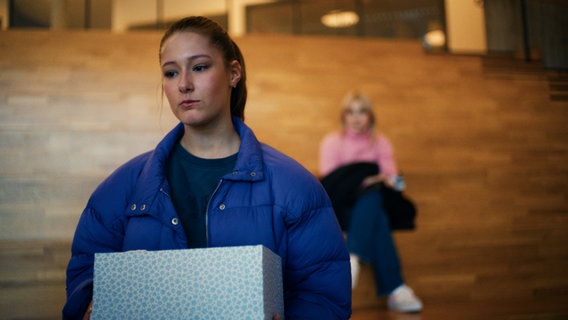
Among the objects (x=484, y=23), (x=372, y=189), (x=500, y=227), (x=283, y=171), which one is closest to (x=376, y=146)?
(x=372, y=189)

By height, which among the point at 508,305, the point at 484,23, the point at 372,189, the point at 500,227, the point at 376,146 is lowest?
the point at 508,305

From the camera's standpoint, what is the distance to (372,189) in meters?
2.04

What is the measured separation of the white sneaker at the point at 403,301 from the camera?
6.17ft

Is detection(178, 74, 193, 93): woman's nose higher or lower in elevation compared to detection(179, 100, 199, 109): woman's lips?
higher

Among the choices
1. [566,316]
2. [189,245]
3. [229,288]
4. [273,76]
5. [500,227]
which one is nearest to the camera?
[229,288]

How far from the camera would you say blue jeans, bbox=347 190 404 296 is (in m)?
1.95

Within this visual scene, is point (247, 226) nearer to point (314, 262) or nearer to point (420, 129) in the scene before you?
point (314, 262)

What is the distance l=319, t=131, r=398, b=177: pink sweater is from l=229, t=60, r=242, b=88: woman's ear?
1302 mm

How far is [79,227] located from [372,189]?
134 cm

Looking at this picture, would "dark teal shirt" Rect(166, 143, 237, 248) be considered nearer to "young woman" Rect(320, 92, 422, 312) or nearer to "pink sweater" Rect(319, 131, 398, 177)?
"young woman" Rect(320, 92, 422, 312)

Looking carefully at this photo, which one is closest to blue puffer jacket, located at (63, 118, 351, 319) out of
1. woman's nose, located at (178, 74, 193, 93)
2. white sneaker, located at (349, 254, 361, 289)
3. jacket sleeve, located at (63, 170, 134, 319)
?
jacket sleeve, located at (63, 170, 134, 319)

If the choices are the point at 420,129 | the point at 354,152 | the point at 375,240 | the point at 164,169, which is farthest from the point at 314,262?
the point at 420,129

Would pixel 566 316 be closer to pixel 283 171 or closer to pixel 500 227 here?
pixel 500 227

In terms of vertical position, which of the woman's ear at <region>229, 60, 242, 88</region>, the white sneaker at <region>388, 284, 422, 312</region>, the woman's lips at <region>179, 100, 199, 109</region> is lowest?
the white sneaker at <region>388, 284, 422, 312</region>
